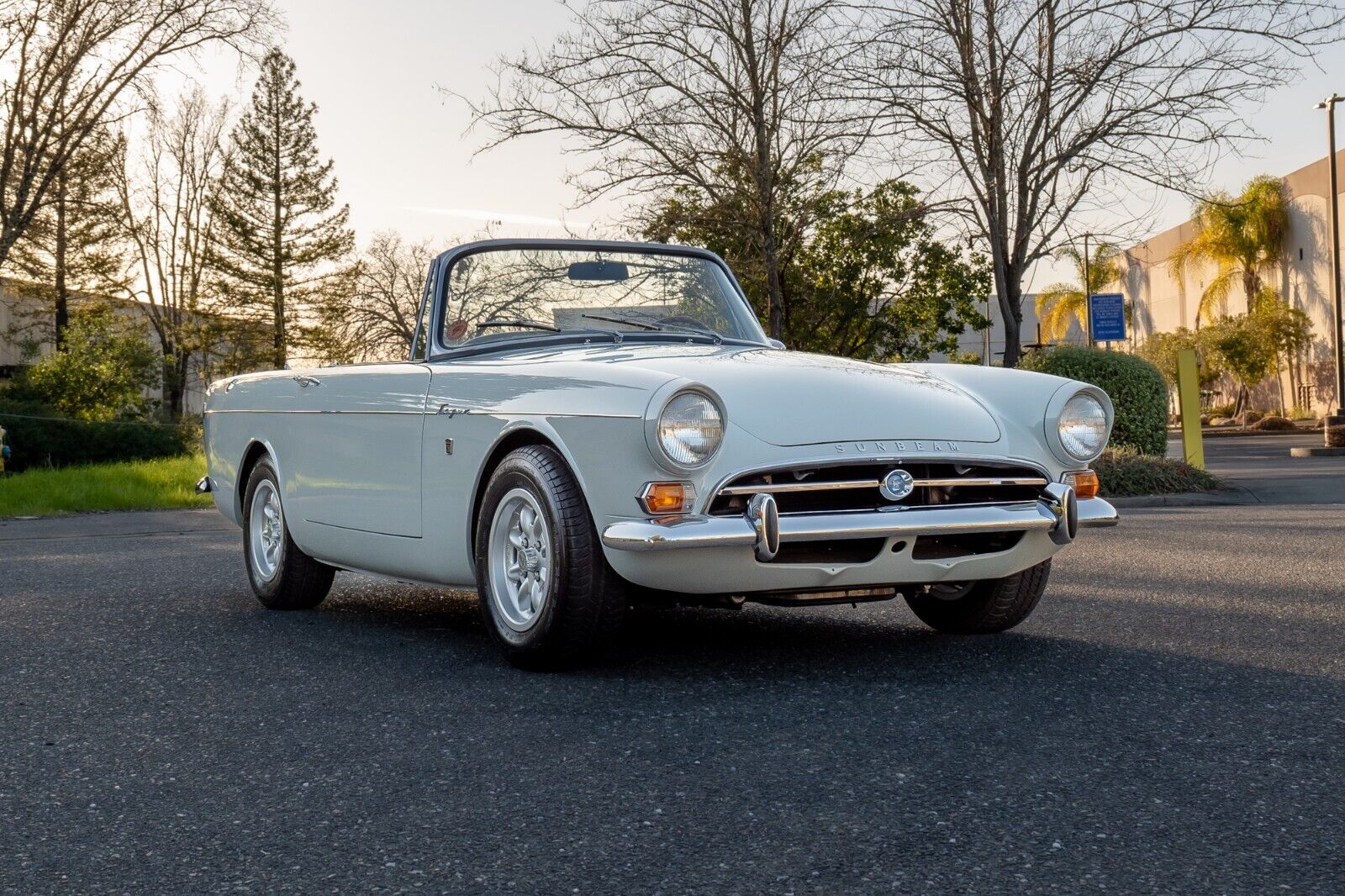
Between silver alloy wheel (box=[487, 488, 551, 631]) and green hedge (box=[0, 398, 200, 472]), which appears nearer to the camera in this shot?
silver alloy wheel (box=[487, 488, 551, 631])

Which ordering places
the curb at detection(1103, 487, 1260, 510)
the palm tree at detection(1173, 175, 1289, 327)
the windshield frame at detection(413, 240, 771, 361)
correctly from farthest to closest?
the palm tree at detection(1173, 175, 1289, 327), the curb at detection(1103, 487, 1260, 510), the windshield frame at detection(413, 240, 771, 361)

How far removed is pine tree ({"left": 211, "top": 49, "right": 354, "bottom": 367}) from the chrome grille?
50.2 m

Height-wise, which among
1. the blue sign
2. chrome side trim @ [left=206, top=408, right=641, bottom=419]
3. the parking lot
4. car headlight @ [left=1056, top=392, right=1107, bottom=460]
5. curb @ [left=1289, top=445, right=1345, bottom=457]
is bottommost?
the parking lot

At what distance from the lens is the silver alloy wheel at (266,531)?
6883 millimetres

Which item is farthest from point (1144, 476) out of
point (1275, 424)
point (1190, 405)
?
point (1275, 424)

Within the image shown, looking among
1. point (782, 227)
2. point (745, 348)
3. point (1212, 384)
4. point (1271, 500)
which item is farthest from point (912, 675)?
point (1212, 384)

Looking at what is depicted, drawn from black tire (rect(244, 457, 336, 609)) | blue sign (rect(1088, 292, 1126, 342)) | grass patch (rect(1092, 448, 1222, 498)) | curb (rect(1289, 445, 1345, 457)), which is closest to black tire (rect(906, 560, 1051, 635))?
black tire (rect(244, 457, 336, 609))

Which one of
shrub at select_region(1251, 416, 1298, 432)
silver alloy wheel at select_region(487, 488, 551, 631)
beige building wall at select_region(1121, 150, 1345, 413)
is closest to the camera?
silver alloy wheel at select_region(487, 488, 551, 631)

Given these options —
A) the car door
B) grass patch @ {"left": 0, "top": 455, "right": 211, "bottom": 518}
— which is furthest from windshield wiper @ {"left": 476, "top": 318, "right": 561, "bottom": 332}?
grass patch @ {"left": 0, "top": 455, "right": 211, "bottom": 518}

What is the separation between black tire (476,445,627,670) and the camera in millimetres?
4637

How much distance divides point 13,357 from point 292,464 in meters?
56.4

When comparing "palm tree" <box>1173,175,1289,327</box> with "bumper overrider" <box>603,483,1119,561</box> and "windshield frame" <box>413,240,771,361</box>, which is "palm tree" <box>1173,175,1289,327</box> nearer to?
"windshield frame" <box>413,240,771,361</box>

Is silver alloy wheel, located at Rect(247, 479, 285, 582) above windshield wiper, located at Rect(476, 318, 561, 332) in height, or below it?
below

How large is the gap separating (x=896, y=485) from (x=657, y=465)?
2.46 ft
